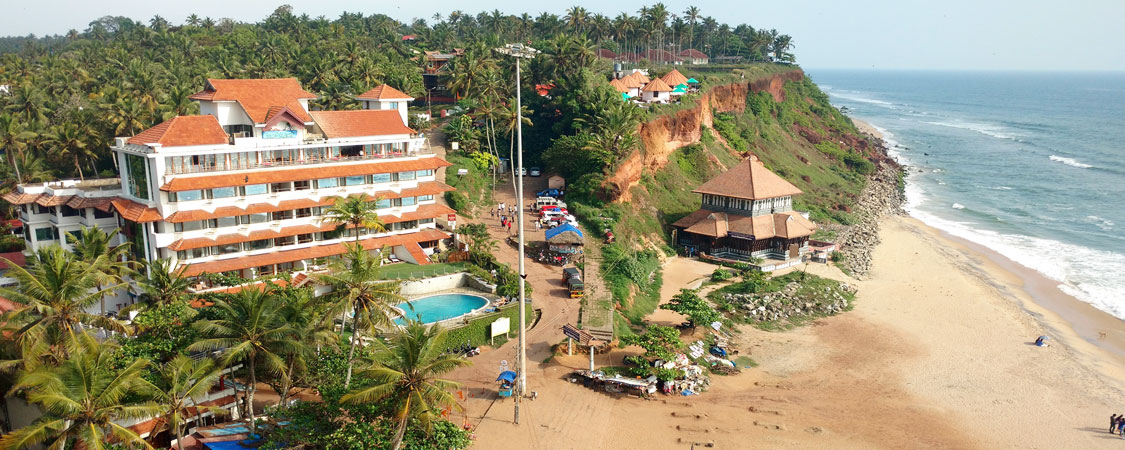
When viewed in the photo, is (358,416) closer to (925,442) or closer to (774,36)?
(925,442)

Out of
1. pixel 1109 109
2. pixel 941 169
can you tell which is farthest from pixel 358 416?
pixel 1109 109

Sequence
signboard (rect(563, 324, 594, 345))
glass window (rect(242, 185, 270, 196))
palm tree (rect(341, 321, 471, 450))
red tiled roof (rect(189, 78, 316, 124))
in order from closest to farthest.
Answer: palm tree (rect(341, 321, 471, 450)) → signboard (rect(563, 324, 594, 345)) → glass window (rect(242, 185, 270, 196)) → red tiled roof (rect(189, 78, 316, 124))

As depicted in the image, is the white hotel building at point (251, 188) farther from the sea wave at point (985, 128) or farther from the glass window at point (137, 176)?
the sea wave at point (985, 128)

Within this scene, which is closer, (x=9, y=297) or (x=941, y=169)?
(x=9, y=297)

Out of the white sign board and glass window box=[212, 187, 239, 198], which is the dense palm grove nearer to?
the white sign board

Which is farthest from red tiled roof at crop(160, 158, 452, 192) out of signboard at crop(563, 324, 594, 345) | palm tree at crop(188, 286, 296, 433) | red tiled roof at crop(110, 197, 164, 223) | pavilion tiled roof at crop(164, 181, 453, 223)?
signboard at crop(563, 324, 594, 345)

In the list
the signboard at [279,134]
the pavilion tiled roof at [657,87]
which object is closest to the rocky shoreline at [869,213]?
the pavilion tiled roof at [657,87]
